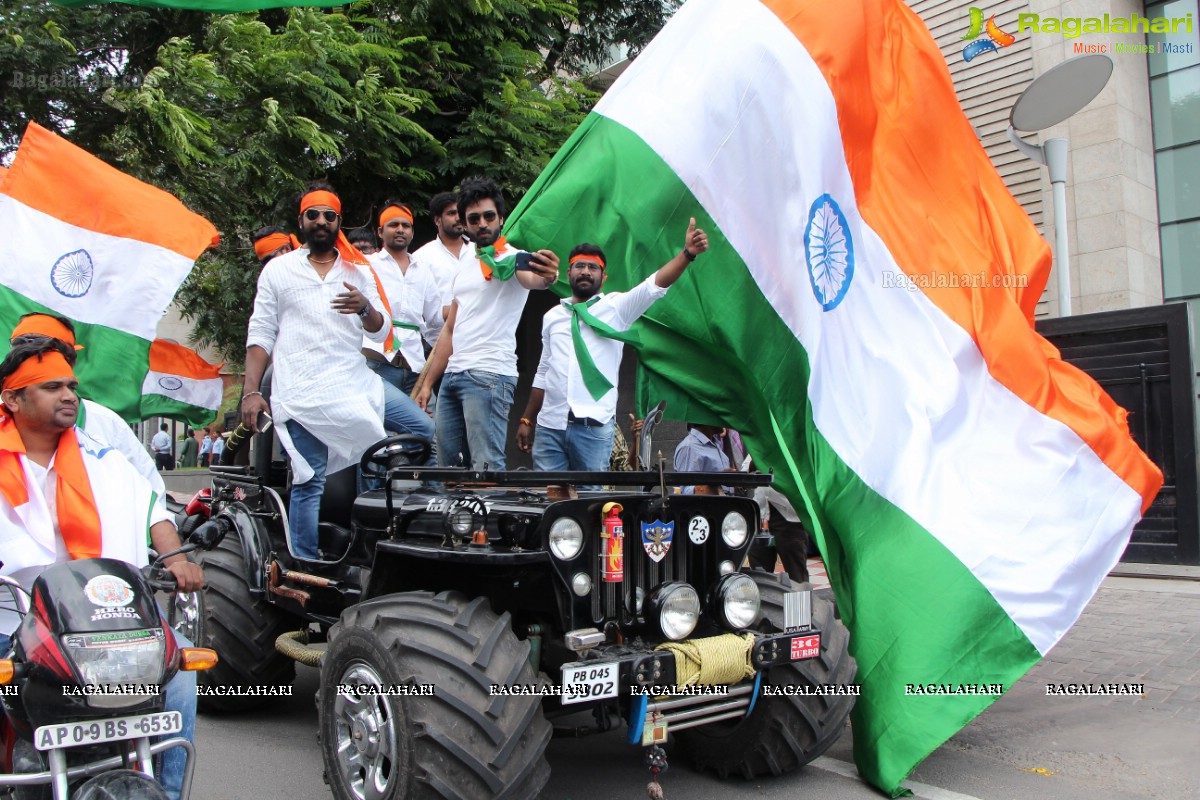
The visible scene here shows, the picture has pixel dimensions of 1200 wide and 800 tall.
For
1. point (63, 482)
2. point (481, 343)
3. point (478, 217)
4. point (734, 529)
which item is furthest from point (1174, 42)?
point (63, 482)

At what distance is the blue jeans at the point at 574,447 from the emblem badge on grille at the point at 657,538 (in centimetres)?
194

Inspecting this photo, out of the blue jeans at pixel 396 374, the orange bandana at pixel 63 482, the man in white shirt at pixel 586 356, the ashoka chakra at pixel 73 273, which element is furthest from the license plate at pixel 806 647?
the ashoka chakra at pixel 73 273

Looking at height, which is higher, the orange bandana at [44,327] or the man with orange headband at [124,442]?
the orange bandana at [44,327]

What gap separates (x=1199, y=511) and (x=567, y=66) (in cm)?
1012

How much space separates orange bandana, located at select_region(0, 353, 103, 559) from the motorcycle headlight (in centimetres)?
54

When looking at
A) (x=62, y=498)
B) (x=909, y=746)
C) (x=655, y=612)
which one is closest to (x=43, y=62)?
(x=62, y=498)

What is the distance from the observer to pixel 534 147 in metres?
12.1

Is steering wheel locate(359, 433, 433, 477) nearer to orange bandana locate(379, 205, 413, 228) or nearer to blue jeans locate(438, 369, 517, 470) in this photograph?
blue jeans locate(438, 369, 517, 470)

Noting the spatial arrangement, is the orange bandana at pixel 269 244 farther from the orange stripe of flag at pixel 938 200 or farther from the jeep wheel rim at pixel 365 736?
the jeep wheel rim at pixel 365 736

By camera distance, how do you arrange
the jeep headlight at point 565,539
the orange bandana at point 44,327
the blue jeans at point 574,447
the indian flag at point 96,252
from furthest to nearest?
1. the indian flag at point 96,252
2. the blue jeans at point 574,447
3. the orange bandana at point 44,327
4. the jeep headlight at point 565,539

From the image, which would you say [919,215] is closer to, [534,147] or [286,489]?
[286,489]

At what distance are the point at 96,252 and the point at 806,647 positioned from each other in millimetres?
6320

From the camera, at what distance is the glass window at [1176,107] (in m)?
12.9

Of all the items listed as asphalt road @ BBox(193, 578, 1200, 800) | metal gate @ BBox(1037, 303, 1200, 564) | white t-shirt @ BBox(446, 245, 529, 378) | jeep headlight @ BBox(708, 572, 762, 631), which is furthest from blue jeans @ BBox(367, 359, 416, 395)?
metal gate @ BBox(1037, 303, 1200, 564)
